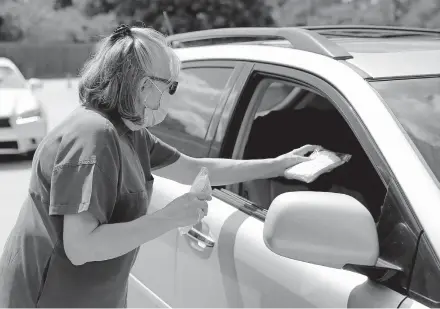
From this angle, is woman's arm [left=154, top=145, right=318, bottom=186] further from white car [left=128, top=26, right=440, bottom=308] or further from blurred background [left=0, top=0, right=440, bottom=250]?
blurred background [left=0, top=0, right=440, bottom=250]

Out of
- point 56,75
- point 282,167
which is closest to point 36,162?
point 282,167

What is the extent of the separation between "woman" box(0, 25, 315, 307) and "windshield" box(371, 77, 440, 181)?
0.64 m

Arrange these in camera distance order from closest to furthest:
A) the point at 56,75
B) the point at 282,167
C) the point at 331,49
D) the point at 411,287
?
the point at 411,287 → the point at 331,49 → the point at 282,167 → the point at 56,75

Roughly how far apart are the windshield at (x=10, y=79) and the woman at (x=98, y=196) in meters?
8.73

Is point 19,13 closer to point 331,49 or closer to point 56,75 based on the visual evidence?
point 56,75

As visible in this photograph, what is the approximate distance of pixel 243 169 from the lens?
2604mm

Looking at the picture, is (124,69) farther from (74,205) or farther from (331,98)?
(331,98)

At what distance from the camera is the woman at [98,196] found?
1.88m

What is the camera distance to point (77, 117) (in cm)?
197

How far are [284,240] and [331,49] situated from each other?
2.81 feet

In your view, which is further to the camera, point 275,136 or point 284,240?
point 275,136

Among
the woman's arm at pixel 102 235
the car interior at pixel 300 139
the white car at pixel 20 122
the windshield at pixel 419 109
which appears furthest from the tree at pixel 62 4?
the woman's arm at pixel 102 235

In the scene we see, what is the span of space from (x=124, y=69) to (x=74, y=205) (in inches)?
16.7

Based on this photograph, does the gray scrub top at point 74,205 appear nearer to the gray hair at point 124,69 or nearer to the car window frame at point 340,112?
the gray hair at point 124,69
